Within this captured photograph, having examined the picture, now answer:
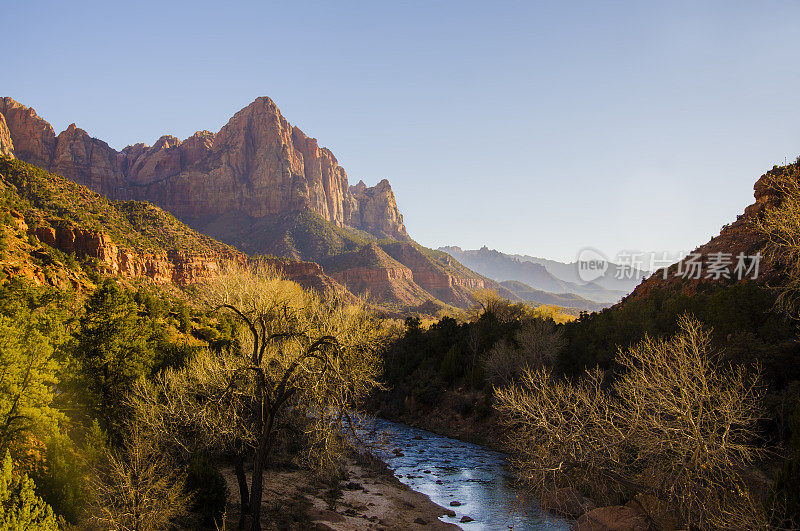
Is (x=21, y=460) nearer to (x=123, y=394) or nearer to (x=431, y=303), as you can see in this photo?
(x=123, y=394)

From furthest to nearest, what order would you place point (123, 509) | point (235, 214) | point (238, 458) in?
point (235, 214) → point (238, 458) → point (123, 509)

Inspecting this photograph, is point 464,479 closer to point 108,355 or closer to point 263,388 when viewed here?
point 263,388

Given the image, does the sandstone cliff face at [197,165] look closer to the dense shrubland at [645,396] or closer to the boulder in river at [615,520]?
the dense shrubland at [645,396]

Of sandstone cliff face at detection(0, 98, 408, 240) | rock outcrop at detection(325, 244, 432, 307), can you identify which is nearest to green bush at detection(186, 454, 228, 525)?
rock outcrop at detection(325, 244, 432, 307)

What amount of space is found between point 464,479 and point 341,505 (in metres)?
8.93

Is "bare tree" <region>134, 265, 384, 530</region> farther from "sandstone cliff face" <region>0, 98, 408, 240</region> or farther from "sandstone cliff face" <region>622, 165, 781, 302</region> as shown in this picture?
"sandstone cliff face" <region>0, 98, 408, 240</region>

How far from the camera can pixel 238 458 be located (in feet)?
43.4

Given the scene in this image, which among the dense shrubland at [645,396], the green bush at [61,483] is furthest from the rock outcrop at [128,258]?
the dense shrubland at [645,396]

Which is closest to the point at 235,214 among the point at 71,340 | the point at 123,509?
the point at 71,340

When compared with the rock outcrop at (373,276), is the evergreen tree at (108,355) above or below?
below

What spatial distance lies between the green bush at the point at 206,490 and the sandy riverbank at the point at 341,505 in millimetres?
800

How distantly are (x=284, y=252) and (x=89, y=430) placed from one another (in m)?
114

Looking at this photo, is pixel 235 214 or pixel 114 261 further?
pixel 235 214

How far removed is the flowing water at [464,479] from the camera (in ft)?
58.3
